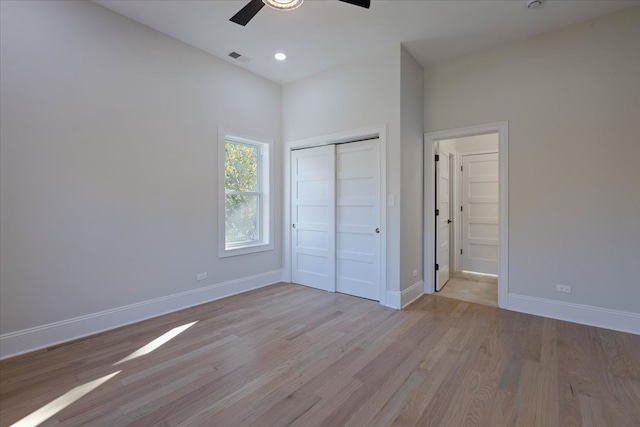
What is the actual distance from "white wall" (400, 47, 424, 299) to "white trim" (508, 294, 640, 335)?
4.01 ft

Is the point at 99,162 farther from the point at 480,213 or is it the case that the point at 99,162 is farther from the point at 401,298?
the point at 480,213

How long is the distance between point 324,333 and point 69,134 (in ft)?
10.1

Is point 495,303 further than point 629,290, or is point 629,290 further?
point 495,303

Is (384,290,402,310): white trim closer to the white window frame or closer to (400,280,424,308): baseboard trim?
(400,280,424,308): baseboard trim

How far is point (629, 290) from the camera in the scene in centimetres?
304

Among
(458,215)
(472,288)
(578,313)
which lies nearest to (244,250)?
(472,288)

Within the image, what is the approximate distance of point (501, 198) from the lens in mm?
3721

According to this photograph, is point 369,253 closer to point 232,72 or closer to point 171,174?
point 171,174

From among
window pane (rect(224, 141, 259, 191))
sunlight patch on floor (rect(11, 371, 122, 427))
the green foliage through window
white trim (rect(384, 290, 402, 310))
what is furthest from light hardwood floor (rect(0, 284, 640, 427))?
window pane (rect(224, 141, 259, 191))

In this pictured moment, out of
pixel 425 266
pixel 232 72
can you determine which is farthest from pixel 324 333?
pixel 232 72

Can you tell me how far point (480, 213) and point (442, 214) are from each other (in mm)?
1367

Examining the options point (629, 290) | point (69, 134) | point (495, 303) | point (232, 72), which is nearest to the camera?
point (69, 134)

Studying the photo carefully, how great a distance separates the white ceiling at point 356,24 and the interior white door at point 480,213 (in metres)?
2.26

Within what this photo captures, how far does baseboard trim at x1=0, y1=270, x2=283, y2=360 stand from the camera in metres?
2.59
